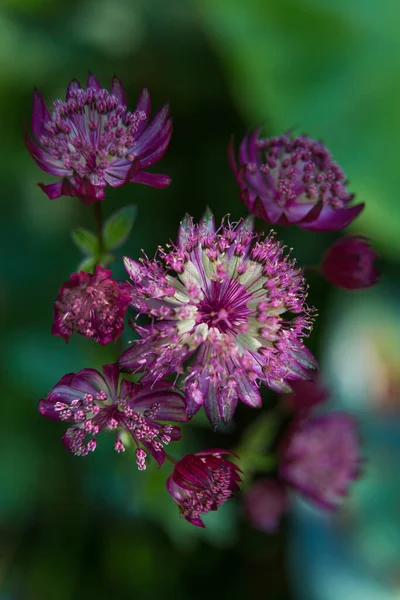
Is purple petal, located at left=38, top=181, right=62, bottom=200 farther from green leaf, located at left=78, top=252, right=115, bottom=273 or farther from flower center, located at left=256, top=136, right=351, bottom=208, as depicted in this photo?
flower center, located at left=256, top=136, right=351, bottom=208

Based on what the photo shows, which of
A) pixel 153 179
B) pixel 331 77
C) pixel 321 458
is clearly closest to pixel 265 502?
pixel 321 458

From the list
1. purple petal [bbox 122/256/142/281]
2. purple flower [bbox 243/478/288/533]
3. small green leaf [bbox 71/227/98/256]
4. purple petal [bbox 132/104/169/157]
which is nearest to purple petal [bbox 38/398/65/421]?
purple petal [bbox 122/256/142/281]

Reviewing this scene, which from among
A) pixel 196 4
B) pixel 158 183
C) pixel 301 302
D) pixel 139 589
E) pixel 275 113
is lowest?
pixel 139 589

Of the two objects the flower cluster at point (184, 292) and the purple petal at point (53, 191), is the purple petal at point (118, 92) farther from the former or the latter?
the purple petal at point (53, 191)

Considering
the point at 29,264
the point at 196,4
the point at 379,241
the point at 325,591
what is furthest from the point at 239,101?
the point at 325,591

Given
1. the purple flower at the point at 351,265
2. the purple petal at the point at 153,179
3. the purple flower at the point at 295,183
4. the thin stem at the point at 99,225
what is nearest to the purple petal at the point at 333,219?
the purple flower at the point at 295,183

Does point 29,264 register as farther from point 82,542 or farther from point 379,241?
point 379,241
